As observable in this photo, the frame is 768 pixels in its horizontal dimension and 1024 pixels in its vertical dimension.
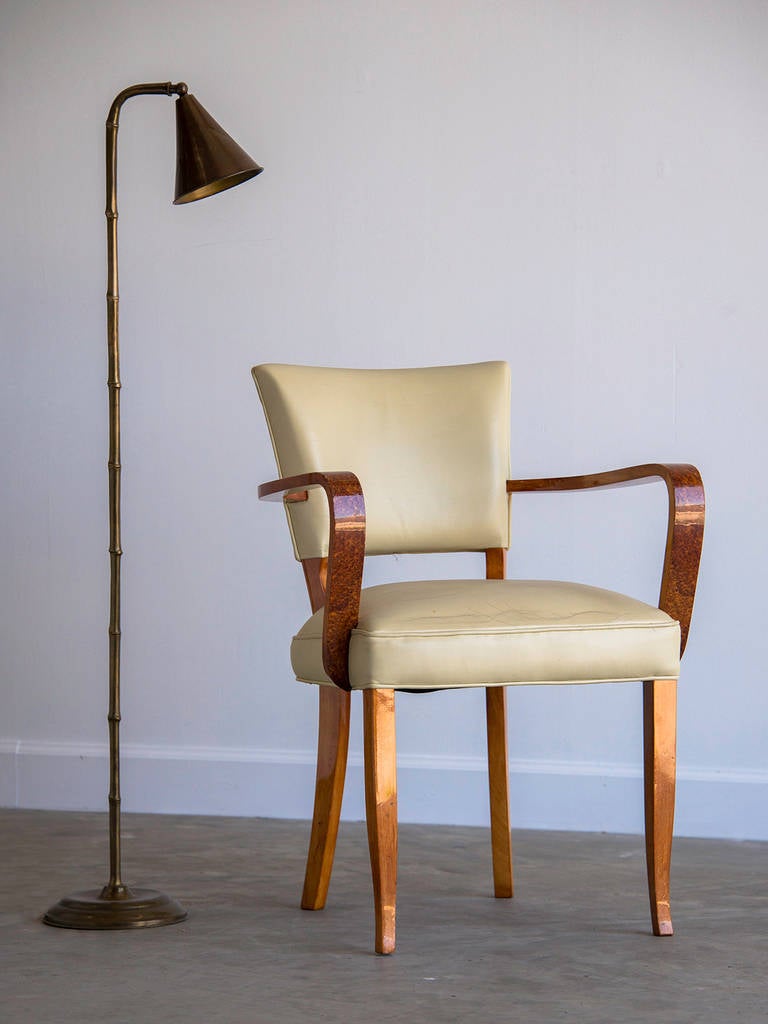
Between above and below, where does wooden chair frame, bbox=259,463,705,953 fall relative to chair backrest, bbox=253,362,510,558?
below

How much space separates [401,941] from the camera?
5.95ft

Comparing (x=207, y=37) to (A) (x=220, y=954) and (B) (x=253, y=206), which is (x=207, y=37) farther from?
(A) (x=220, y=954)

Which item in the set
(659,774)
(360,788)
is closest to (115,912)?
(659,774)

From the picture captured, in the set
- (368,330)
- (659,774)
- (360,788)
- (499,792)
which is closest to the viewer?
(659,774)

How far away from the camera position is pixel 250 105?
10.0 feet

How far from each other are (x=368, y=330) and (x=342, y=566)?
138 centimetres

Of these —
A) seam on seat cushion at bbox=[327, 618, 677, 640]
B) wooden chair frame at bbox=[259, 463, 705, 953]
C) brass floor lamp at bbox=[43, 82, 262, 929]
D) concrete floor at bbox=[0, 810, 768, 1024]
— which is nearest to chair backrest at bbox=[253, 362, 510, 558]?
wooden chair frame at bbox=[259, 463, 705, 953]

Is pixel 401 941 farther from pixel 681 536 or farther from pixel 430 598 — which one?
pixel 681 536

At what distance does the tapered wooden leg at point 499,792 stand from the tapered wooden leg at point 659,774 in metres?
0.36

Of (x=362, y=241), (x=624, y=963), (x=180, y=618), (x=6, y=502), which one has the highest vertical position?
(x=362, y=241)

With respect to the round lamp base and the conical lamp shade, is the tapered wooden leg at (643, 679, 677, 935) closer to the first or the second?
the round lamp base

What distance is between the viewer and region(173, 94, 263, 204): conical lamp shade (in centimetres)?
195

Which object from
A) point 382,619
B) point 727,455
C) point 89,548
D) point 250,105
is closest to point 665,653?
point 382,619

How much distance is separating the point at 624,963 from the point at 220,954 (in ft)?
1.96
